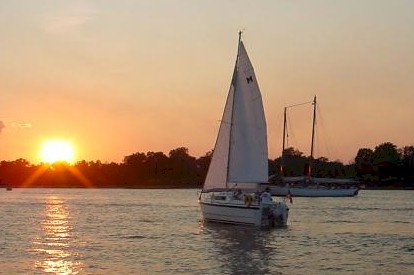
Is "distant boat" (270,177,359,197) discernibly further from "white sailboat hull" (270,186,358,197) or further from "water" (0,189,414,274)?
"water" (0,189,414,274)

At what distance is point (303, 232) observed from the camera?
60406 millimetres

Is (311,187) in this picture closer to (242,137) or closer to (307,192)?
(307,192)

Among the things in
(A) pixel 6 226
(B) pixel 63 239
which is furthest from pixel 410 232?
(A) pixel 6 226

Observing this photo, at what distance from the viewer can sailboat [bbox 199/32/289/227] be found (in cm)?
6222

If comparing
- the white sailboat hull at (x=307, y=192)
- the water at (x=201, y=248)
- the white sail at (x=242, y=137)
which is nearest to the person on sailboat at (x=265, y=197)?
the water at (x=201, y=248)

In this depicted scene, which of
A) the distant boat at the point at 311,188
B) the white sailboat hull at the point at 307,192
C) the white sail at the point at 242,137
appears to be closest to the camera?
the white sail at the point at 242,137

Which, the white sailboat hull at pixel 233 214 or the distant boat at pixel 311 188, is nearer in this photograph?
the white sailboat hull at pixel 233 214

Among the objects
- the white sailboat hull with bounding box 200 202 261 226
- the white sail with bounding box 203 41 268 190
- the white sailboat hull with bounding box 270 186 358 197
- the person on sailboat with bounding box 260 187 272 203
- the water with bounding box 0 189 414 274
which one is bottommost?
the water with bounding box 0 189 414 274

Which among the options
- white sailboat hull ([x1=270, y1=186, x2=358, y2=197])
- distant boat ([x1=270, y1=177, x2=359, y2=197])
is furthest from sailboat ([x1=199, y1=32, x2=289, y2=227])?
white sailboat hull ([x1=270, y1=186, x2=358, y2=197])

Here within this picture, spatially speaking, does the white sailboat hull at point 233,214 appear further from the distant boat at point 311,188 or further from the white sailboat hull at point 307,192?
the white sailboat hull at point 307,192

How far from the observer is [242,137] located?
63.5 metres

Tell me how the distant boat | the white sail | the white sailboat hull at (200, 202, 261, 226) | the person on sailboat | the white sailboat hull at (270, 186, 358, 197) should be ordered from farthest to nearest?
1. the distant boat
2. the white sailboat hull at (270, 186, 358, 197)
3. the white sail
4. the person on sailboat
5. the white sailboat hull at (200, 202, 261, 226)

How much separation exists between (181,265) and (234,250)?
24.6ft

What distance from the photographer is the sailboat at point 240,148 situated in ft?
204
